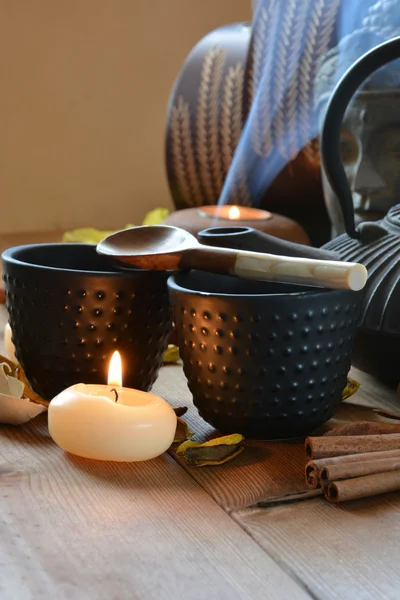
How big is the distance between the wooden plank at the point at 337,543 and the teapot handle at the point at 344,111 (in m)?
0.37

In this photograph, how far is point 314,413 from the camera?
2.53ft

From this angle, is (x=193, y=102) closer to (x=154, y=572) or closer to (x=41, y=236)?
(x=41, y=236)

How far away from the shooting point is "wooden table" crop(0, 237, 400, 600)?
0.55 metres

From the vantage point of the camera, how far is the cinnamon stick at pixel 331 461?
2.28ft

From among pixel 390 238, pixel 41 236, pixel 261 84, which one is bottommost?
pixel 41 236

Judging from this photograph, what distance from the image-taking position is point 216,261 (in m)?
0.77

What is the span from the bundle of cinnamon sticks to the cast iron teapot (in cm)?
15

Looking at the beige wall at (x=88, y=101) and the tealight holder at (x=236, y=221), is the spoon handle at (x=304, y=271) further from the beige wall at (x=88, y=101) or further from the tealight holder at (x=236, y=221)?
the beige wall at (x=88, y=101)

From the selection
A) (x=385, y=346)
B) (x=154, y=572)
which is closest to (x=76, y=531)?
(x=154, y=572)

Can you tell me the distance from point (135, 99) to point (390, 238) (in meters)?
1.67

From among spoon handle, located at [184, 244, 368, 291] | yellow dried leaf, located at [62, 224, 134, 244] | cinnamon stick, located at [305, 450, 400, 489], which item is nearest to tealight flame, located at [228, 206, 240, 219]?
yellow dried leaf, located at [62, 224, 134, 244]

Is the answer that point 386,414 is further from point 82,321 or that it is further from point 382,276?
point 82,321

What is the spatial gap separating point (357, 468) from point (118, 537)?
0.21 m

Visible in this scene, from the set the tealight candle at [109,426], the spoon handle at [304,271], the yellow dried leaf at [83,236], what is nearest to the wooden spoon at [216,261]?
the spoon handle at [304,271]
